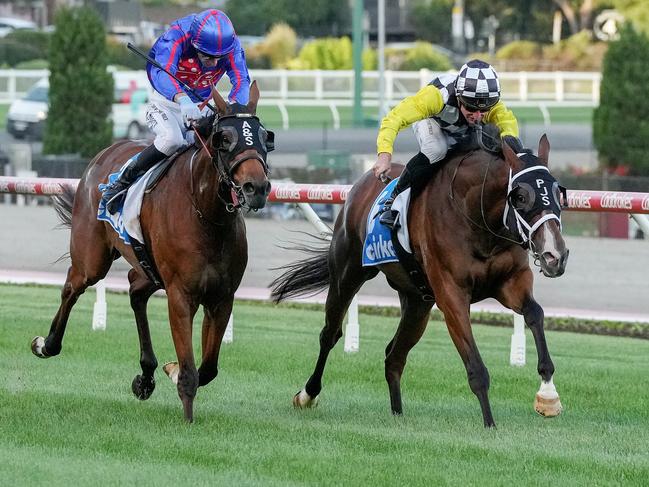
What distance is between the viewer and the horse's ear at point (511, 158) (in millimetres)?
6704

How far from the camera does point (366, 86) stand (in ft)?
137

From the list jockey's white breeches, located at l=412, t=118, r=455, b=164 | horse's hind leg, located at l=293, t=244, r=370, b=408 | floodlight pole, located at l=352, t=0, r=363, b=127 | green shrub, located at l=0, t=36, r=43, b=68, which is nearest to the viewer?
jockey's white breeches, located at l=412, t=118, r=455, b=164

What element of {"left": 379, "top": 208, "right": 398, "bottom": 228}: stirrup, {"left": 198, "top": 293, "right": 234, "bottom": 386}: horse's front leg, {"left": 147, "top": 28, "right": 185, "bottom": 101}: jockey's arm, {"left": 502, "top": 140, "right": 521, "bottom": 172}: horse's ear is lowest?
{"left": 198, "top": 293, "right": 234, "bottom": 386}: horse's front leg

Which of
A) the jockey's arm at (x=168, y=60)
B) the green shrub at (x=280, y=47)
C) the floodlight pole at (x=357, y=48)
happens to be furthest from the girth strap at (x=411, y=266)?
the green shrub at (x=280, y=47)

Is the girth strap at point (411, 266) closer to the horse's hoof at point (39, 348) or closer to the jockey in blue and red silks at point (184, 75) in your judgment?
the jockey in blue and red silks at point (184, 75)

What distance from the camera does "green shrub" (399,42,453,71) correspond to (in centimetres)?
4838

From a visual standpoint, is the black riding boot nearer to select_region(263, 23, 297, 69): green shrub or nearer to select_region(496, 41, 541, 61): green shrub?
select_region(263, 23, 297, 69): green shrub

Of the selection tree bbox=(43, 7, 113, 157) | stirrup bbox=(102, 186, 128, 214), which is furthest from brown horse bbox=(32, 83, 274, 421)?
tree bbox=(43, 7, 113, 157)

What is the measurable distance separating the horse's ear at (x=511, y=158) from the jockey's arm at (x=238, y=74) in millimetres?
1492

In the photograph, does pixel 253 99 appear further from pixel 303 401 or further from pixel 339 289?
pixel 303 401

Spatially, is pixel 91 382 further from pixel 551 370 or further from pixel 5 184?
pixel 5 184

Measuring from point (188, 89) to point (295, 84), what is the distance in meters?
33.2

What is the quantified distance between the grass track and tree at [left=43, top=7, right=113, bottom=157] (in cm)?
1578

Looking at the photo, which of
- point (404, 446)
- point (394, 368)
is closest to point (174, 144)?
point (394, 368)
